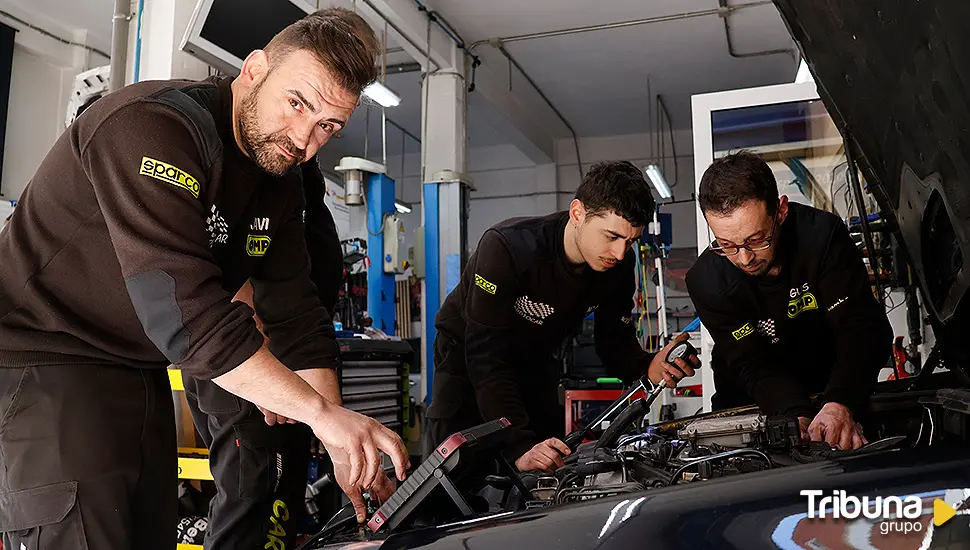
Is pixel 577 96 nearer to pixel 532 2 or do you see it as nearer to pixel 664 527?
pixel 532 2

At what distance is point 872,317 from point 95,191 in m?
1.95

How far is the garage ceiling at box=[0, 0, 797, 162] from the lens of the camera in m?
6.86

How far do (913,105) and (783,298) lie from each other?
50.0 inches

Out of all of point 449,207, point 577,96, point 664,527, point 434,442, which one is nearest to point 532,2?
point 449,207

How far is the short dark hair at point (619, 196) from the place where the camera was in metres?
2.34

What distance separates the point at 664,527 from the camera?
0.90 m

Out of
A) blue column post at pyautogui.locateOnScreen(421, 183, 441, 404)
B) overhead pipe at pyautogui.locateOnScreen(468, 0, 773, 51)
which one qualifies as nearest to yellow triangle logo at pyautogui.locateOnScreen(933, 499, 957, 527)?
blue column post at pyautogui.locateOnScreen(421, 183, 441, 404)

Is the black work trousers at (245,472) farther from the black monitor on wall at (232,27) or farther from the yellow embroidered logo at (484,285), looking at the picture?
the black monitor on wall at (232,27)

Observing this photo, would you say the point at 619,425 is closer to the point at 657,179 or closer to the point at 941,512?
the point at 941,512

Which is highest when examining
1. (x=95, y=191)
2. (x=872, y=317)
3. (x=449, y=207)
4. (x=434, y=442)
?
(x=449, y=207)

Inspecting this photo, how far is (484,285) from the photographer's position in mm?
2463

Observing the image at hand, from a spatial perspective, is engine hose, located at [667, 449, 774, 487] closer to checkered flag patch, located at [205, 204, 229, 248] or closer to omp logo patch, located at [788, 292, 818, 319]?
checkered flag patch, located at [205, 204, 229, 248]

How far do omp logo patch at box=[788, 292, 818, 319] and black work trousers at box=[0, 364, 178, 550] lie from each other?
182cm

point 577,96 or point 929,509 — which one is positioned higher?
point 577,96
